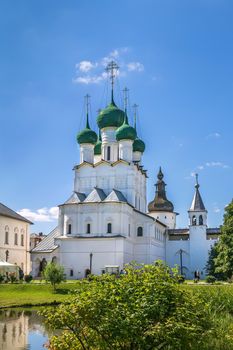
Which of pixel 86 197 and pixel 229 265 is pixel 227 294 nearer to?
pixel 229 265

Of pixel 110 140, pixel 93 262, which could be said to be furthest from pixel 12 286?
pixel 110 140

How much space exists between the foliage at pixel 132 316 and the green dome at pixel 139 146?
174ft

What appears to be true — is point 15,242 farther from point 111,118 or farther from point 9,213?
point 111,118

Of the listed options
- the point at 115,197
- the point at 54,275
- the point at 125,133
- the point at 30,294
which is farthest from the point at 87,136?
the point at 30,294

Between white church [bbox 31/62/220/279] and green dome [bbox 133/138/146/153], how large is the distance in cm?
13

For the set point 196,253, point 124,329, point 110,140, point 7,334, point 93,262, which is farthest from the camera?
point 196,253

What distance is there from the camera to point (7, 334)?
18.5m

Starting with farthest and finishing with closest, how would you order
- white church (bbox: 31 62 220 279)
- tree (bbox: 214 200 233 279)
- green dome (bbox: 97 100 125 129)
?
green dome (bbox: 97 100 125 129)
white church (bbox: 31 62 220 279)
tree (bbox: 214 200 233 279)

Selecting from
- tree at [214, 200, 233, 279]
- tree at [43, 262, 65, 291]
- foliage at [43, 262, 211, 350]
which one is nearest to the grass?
tree at [43, 262, 65, 291]

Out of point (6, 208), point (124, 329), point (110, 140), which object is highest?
point (110, 140)

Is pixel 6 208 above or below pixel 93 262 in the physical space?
above

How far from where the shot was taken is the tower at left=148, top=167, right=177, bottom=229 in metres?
72.9

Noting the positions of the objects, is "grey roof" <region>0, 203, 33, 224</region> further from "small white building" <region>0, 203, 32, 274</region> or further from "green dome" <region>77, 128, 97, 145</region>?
"green dome" <region>77, 128, 97, 145</region>

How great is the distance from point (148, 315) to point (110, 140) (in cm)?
4877
